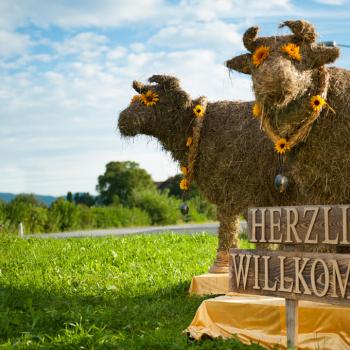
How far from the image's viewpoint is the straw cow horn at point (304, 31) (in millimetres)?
5406

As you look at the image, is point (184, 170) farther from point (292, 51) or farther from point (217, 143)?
point (292, 51)

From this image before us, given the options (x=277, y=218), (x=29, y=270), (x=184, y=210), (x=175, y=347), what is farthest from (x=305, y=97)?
(x=29, y=270)

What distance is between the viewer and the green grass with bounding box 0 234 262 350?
5.50 meters

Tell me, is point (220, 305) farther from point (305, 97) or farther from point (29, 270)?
point (29, 270)

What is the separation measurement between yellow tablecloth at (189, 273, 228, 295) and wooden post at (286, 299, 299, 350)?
2.44 meters

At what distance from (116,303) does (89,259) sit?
270cm

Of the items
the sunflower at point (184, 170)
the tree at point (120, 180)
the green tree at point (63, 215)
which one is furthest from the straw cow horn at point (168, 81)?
the tree at point (120, 180)

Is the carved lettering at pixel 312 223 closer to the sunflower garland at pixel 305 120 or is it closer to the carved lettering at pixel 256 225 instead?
the carved lettering at pixel 256 225

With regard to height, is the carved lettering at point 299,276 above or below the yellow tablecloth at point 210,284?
above

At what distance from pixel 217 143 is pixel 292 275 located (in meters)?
2.89

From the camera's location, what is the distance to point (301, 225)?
4.87 metres

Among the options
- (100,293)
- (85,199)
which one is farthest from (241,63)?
(85,199)

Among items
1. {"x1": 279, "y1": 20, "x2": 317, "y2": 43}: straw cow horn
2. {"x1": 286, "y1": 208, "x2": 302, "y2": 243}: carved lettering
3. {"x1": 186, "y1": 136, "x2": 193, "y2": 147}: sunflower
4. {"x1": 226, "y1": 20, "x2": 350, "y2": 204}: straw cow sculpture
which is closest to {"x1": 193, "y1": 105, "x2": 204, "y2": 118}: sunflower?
{"x1": 186, "y1": 136, "x2": 193, "y2": 147}: sunflower

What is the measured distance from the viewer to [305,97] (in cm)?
543
